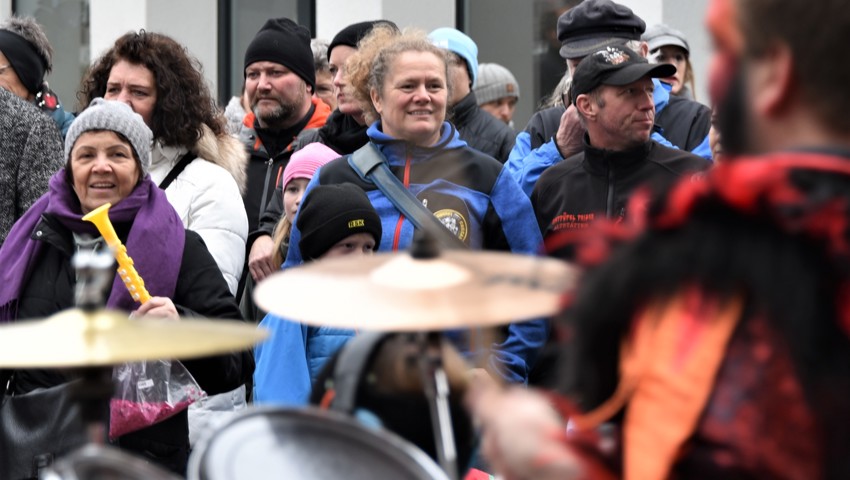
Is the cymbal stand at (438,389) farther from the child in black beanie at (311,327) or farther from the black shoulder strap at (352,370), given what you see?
the child in black beanie at (311,327)

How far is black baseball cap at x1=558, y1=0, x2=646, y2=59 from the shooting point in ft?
19.0

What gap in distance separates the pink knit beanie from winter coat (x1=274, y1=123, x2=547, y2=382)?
608mm

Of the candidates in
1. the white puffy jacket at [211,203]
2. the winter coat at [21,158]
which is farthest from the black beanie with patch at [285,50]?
the winter coat at [21,158]

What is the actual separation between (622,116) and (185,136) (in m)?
1.73

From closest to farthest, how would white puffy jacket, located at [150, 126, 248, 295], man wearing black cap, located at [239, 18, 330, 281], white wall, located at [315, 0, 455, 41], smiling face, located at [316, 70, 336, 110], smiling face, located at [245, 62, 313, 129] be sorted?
white puffy jacket, located at [150, 126, 248, 295] → man wearing black cap, located at [239, 18, 330, 281] → smiling face, located at [245, 62, 313, 129] → smiling face, located at [316, 70, 336, 110] → white wall, located at [315, 0, 455, 41]

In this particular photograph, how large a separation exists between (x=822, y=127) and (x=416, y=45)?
3494 millimetres

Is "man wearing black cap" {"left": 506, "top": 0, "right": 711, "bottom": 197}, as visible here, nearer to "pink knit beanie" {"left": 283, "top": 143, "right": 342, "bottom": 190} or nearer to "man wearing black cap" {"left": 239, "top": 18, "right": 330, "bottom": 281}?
"pink knit beanie" {"left": 283, "top": 143, "right": 342, "bottom": 190}

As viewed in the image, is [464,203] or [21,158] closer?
[464,203]

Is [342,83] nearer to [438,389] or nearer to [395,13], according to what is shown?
[438,389]

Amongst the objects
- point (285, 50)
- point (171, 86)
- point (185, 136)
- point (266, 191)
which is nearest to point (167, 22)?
point (285, 50)

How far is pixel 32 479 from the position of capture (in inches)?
176

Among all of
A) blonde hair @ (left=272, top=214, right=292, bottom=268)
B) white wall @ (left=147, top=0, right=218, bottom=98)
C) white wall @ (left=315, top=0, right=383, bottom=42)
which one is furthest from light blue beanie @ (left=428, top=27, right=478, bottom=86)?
white wall @ (left=147, top=0, right=218, bottom=98)

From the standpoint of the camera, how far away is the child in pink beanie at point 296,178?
5332 mm

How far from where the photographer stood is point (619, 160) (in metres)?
4.88
